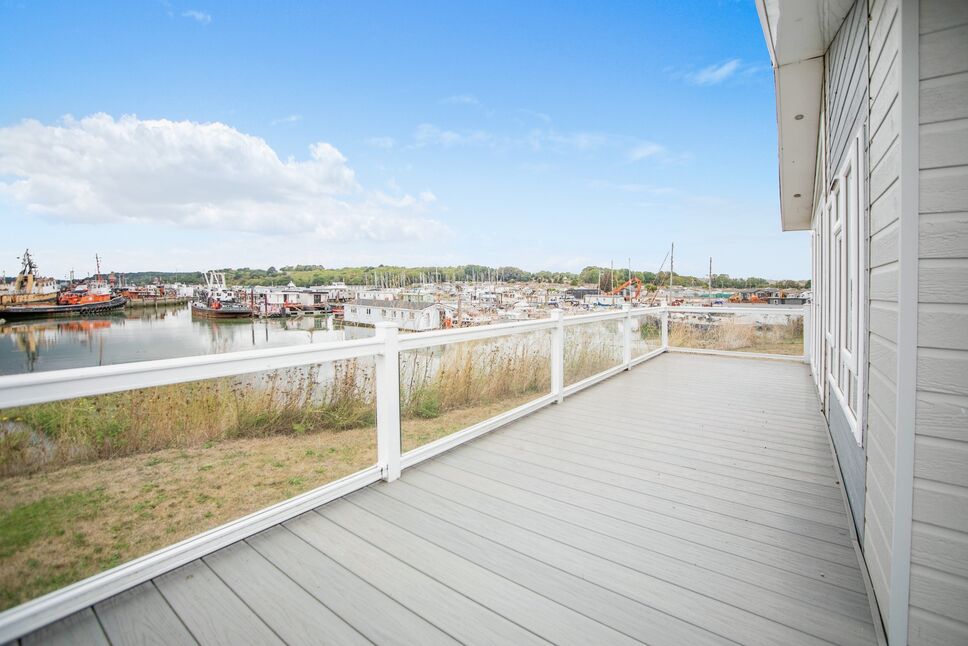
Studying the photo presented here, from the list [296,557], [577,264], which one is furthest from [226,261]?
[296,557]

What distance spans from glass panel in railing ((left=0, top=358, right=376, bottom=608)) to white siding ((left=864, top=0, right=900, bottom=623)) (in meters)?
2.65

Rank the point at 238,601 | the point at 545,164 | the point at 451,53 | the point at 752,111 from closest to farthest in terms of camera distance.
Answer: the point at 238,601 → the point at 752,111 → the point at 451,53 → the point at 545,164

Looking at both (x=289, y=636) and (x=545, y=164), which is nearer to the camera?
(x=289, y=636)

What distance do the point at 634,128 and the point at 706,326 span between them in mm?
14988

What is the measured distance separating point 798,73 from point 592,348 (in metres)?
3.73

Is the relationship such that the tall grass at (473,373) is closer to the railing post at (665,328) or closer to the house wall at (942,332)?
the house wall at (942,332)

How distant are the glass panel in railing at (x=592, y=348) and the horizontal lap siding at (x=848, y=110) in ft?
8.69

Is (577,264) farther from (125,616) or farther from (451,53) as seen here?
(125,616)

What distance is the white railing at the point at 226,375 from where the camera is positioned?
5.19 ft

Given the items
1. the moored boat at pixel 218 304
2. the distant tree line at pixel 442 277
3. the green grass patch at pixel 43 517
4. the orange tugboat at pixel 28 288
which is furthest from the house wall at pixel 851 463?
the moored boat at pixel 218 304

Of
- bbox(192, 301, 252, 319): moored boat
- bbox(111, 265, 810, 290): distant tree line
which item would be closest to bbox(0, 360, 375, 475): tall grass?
bbox(111, 265, 810, 290): distant tree line

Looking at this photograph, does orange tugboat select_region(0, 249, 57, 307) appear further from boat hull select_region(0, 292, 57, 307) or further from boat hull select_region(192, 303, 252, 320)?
boat hull select_region(192, 303, 252, 320)

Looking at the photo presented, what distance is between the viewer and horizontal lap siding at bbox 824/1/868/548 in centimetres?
216

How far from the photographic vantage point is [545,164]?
28.3 metres
